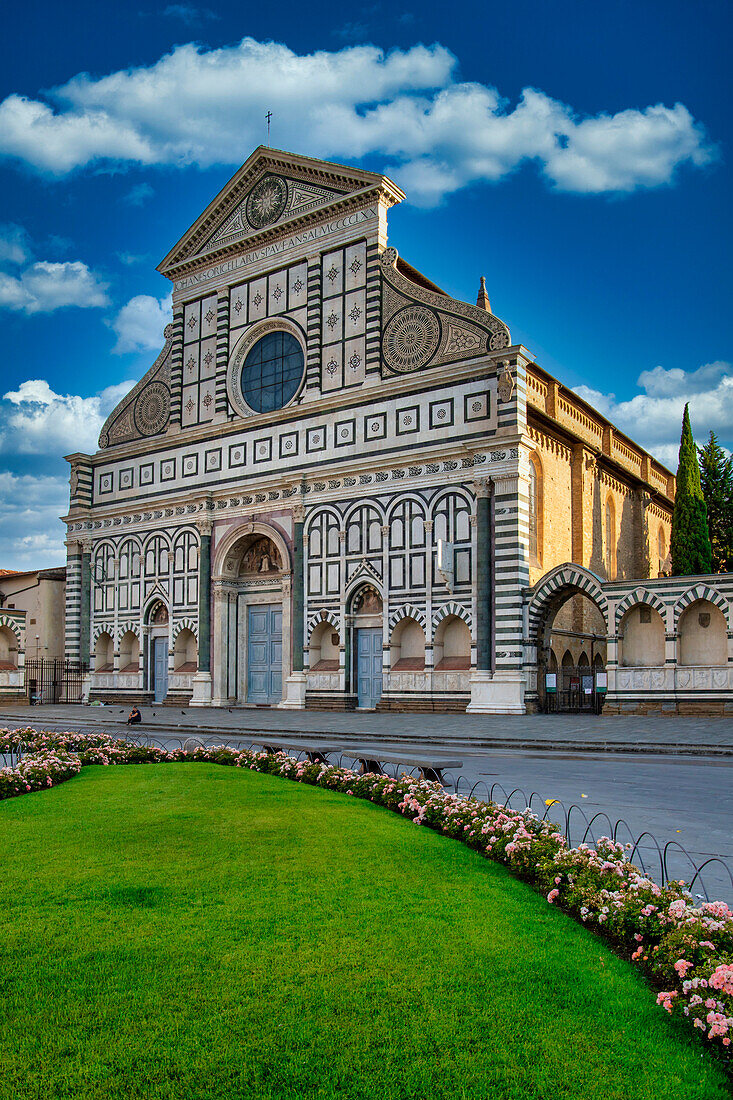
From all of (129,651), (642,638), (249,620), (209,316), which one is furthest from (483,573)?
(129,651)

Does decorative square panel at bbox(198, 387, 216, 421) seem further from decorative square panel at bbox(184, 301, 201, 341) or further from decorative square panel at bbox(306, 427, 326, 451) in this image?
decorative square panel at bbox(306, 427, 326, 451)

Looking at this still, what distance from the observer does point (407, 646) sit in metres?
28.2

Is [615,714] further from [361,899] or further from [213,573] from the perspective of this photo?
[361,899]

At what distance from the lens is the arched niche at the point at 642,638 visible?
24.2m

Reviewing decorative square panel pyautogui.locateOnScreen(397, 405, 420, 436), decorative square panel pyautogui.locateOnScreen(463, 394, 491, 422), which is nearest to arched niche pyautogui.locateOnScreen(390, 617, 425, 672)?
decorative square panel pyautogui.locateOnScreen(397, 405, 420, 436)

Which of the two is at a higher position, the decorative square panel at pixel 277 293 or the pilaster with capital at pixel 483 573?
the decorative square panel at pixel 277 293

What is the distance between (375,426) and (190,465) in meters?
9.00

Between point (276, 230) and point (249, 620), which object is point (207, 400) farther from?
point (249, 620)

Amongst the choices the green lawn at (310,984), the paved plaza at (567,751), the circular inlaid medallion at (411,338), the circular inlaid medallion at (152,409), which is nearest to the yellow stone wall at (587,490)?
the circular inlaid medallion at (411,338)

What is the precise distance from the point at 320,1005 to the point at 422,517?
2347cm

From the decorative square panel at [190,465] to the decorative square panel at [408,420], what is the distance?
31.6 feet

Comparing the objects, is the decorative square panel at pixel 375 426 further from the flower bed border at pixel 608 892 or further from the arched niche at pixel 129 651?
the flower bed border at pixel 608 892

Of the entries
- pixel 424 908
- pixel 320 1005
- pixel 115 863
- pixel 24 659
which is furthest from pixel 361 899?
pixel 24 659

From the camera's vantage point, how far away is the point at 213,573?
109 feet
